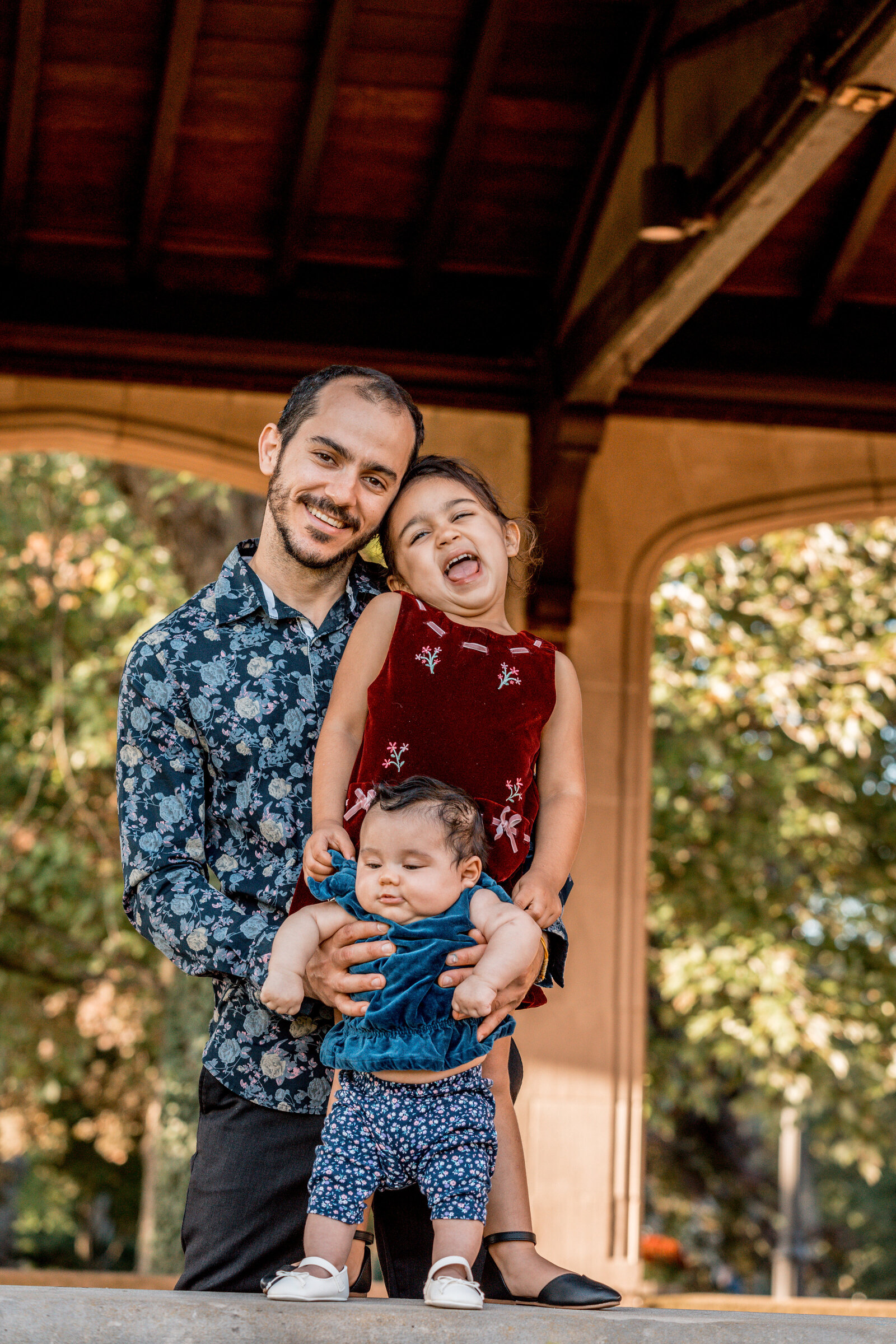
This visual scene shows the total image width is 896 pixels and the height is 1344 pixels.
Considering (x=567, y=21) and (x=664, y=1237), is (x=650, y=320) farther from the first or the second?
(x=664, y=1237)

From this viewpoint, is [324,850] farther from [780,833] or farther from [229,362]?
[780,833]

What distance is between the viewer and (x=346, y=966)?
73.8 inches

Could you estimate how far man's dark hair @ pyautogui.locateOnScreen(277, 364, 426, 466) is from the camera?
215 cm

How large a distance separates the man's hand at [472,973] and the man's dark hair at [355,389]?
0.72 meters

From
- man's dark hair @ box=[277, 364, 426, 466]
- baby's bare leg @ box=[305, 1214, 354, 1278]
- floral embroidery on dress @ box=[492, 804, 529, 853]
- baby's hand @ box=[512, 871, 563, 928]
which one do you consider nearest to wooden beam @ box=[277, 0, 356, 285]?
man's dark hair @ box=[277, 364, 426, 466]

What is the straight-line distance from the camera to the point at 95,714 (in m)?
8.41

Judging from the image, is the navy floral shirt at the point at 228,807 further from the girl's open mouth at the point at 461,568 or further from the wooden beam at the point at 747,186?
the wooden beam at the point at 747,186

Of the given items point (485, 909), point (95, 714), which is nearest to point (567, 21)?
point (485, 909)

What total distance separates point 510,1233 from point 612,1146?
10.2 feet

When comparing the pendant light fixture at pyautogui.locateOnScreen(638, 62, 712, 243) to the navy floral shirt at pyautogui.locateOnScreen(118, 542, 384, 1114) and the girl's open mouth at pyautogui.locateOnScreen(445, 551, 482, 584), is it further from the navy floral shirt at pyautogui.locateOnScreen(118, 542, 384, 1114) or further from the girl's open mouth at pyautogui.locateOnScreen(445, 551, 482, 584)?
the navy floral shirt at pyautogui.locateOnScreen(118, 542, 384, 1114)

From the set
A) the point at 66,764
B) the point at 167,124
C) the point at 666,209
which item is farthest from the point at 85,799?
the point at 666,209

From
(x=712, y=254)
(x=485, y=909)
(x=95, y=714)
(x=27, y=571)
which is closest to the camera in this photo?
(x=485, y=909)

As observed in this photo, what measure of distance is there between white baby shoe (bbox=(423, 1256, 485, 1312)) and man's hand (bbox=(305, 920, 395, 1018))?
12.4 inches

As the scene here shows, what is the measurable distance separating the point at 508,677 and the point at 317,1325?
877 mm
